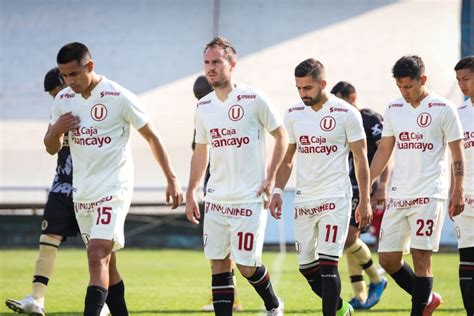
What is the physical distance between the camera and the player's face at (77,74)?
805 centimetres

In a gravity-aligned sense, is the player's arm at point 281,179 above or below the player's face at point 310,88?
below

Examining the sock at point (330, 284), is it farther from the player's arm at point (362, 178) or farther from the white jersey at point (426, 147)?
the white jersey at point (426, 147)

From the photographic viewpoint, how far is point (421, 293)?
8820 mm

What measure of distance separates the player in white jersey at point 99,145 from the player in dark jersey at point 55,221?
212 centimetres

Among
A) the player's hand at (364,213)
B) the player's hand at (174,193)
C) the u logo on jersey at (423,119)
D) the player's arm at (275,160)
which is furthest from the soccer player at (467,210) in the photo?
the player's hand at (174,193)

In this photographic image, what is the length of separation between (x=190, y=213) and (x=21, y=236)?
49.6ft

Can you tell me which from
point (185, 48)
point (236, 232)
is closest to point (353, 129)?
point (236, 232)

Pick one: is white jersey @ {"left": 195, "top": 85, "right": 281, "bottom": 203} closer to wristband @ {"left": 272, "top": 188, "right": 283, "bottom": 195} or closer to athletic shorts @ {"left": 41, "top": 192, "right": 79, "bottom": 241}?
wristband @ {"left": 272, "top": 188, "right": 283, "bottom": 195}

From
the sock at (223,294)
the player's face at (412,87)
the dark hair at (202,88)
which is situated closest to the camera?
the sock at (223,294)

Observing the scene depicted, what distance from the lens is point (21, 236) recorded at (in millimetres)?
22953

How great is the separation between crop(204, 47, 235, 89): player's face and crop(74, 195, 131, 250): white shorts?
1204mm

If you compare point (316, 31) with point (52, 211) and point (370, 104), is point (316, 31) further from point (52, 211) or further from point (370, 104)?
point (52, 211)

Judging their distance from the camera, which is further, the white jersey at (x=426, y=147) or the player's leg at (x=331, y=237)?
the white jersey at (x=426, y=147)

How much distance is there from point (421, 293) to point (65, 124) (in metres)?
3.27
